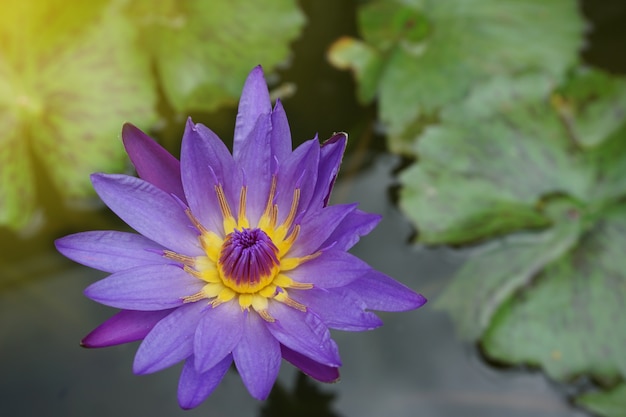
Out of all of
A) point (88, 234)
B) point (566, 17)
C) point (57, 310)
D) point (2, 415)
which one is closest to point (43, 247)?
point (57, 310)

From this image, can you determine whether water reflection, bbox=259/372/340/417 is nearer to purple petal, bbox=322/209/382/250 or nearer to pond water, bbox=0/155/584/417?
pond water, bbox=0/155/584/417

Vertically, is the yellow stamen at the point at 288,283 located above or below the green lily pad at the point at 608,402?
above

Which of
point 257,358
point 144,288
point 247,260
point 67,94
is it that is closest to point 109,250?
point 144,288

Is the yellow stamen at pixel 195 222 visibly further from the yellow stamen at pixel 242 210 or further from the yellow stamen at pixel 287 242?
the yellow stamen at pixel 287 242

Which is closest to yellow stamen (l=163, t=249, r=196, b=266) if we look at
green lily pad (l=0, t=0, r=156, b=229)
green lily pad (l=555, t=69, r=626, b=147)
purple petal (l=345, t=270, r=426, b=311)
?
purple petal (l=345, t=270, r=426, b=311)

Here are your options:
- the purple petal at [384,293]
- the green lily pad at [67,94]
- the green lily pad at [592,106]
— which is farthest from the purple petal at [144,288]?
the green lily pad at [592,106]

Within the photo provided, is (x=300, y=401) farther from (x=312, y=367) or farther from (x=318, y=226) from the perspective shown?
(x=318, y=226)
